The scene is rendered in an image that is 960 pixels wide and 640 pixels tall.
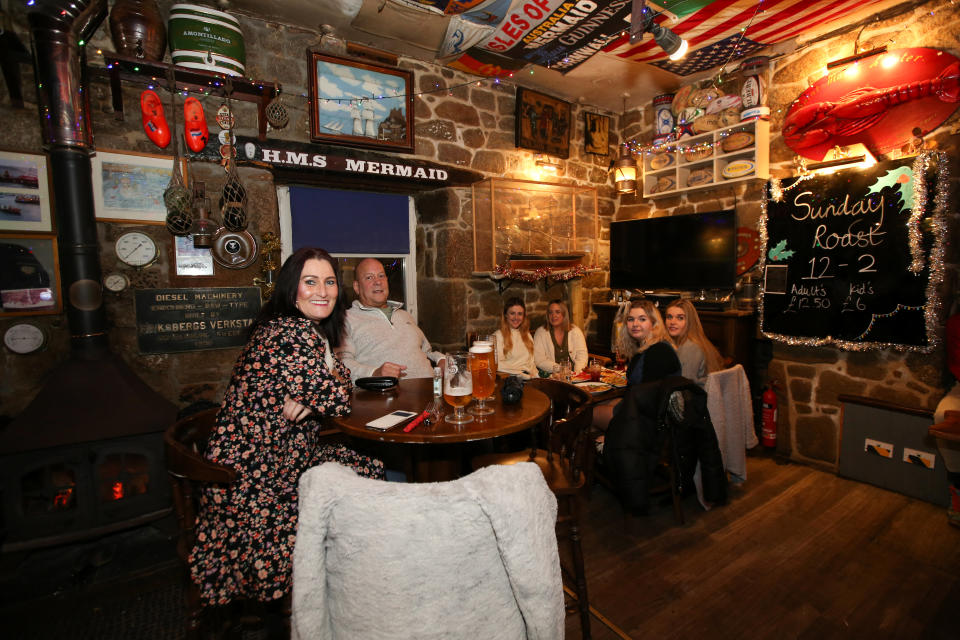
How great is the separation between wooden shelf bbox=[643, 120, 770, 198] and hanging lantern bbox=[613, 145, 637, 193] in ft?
0.39

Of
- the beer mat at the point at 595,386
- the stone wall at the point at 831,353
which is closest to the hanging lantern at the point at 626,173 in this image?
the stone wall at the point at 831,353

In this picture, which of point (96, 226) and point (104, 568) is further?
point (96, 226)

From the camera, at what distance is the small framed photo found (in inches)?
110

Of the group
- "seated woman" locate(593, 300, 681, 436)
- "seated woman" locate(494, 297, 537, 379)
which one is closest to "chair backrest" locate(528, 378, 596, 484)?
"seated woman" locate(593, 300, 681, 436)

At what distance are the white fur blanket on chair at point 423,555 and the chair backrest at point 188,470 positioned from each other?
0.70 metres

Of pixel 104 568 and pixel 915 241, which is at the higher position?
pixel 915 241

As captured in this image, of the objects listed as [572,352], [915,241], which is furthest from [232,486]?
[915,241]

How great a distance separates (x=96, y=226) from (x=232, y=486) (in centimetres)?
197

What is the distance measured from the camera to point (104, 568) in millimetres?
2322

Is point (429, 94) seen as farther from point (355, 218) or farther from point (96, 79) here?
point (96, 79)

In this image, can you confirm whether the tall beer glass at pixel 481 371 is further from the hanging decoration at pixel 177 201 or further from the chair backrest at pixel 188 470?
the hanging decoration at pixel 177 201

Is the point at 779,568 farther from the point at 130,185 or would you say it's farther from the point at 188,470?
the point at 130,185

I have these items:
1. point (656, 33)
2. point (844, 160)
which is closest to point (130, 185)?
point (656, 33)

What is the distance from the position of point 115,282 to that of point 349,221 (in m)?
1.59
